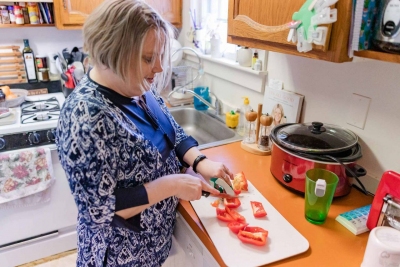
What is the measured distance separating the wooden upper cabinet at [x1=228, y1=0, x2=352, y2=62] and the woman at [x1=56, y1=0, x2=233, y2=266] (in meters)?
0.35

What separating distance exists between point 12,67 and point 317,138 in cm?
199

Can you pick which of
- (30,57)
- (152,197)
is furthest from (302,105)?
(30,57)

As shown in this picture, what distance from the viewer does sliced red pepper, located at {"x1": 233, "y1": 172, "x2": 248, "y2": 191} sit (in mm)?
1082

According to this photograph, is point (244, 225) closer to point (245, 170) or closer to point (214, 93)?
point (245, 170)

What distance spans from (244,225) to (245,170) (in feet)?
1.21

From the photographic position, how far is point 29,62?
2074 millimetres

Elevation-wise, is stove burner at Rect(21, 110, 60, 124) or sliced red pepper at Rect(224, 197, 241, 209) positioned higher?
sliced red pepper at Rect(224, 197, 241, 209)

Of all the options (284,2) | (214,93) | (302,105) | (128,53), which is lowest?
(214,93)

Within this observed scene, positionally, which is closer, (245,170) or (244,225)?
(244,225)

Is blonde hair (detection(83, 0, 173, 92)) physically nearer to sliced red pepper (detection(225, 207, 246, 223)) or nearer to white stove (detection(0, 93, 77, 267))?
sliced red pepper (detection(225, 207, 246, 223))

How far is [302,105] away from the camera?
52.1 inches

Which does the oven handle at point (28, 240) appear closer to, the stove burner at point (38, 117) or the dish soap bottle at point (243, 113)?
the stove burner at point (38, 117)

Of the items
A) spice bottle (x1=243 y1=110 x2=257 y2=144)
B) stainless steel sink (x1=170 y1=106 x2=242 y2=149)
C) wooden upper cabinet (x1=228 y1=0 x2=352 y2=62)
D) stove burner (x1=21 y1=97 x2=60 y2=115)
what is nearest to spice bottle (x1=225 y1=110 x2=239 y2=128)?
stainless steel sink (x1=170 y1=106 x2=242 y2=149)

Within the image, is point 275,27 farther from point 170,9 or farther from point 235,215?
point 170,9
